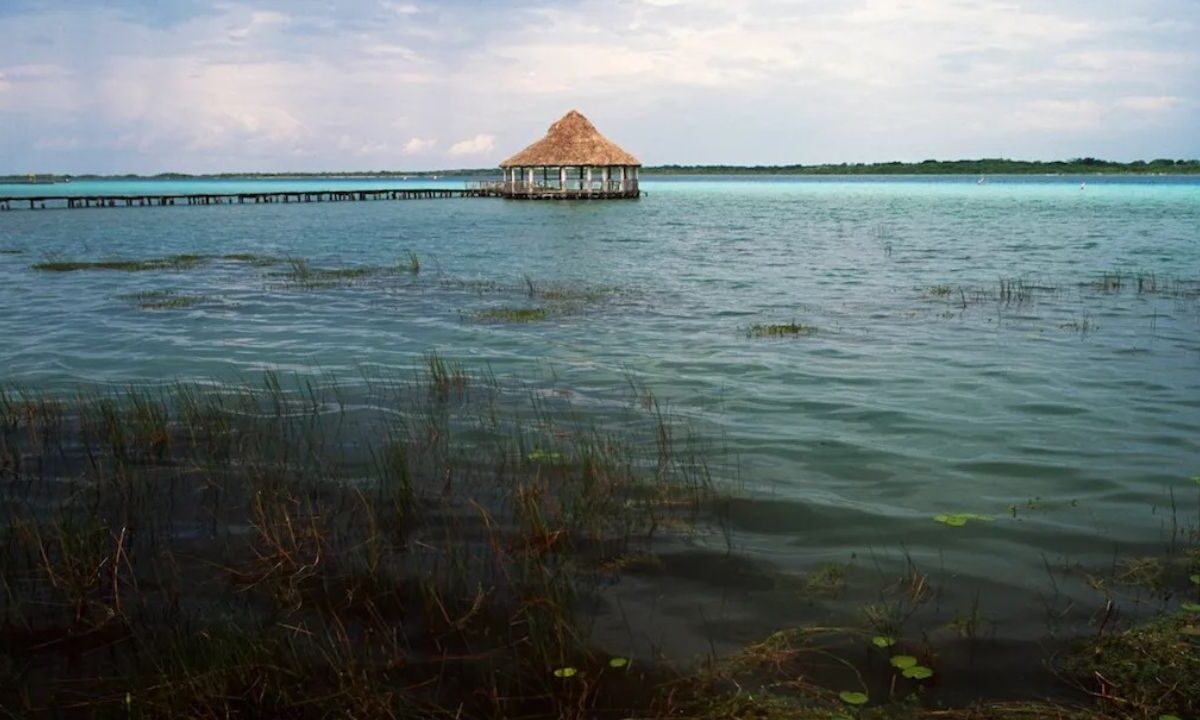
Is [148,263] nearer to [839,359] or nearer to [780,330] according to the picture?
[780,330]

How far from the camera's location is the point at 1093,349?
1334 cm

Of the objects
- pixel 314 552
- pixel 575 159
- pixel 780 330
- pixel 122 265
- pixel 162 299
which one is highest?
pixel 575 159

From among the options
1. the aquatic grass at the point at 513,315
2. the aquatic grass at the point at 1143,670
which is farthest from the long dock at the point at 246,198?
the aquatic grass at the point at 1143,670

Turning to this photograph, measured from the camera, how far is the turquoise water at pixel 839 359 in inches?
258

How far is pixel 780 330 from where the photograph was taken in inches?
606

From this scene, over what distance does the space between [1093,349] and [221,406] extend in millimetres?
11884

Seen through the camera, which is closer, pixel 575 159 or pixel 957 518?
pixel 957 518

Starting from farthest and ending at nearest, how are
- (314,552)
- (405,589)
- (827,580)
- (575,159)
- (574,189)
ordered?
(574,189)
(575,159)
(314,552)
(827,580)
(405,589)

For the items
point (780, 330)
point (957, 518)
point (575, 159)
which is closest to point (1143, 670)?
point (957, 518)

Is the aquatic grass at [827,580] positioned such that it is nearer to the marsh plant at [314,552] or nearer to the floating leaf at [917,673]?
the floating leaf at [917,673]

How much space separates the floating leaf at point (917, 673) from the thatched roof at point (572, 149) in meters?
67.0

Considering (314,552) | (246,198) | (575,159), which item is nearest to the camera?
(314,552)

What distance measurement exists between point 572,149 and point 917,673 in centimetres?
6856

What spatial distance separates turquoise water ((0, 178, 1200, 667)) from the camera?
6555mm
